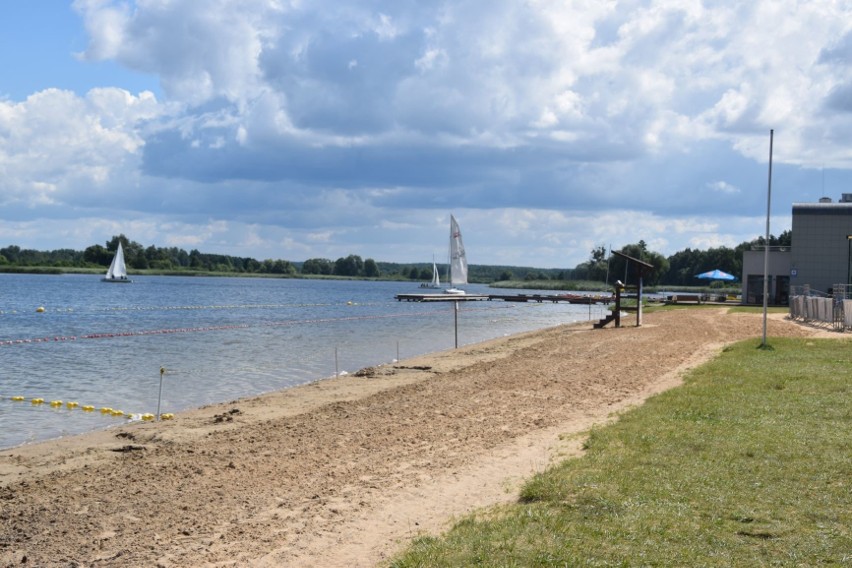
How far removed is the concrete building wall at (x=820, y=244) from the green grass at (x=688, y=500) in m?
42.6

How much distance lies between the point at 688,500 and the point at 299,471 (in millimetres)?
4778

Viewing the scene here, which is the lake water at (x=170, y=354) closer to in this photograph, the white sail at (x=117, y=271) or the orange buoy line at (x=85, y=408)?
the orange buoy line at (x=85, y=408)

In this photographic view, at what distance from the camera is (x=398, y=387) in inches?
747

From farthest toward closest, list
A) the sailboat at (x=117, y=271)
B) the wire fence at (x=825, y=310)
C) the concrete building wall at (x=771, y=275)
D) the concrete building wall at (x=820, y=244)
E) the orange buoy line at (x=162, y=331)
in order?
1. the sailboat at (x=117, y=271)
2. the concrete building wall at (x=771, y=275)
3. the concrete building wall at (x=820, y=244)
4. the orange buoy line at (x=162, y=331)
5. the wire fence at (x=825, y=310)

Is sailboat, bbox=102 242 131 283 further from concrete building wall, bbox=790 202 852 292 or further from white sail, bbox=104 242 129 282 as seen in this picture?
concrete building wall, bbox=790 202 852 292

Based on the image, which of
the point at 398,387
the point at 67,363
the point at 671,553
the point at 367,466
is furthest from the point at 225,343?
the point at 671,553

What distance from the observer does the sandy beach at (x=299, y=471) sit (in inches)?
293

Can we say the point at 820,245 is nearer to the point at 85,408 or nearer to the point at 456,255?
the point at 456,255

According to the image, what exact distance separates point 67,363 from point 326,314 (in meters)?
35.0

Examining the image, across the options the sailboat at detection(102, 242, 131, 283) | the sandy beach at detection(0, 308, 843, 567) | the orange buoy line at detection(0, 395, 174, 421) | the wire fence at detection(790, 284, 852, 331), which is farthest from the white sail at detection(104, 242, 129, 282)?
the sandy beach at detection(0, 308, 843, 567)

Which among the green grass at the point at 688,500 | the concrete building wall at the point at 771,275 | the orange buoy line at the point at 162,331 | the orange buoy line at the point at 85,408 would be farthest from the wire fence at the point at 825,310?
the orange buoy line at the point at 162,331

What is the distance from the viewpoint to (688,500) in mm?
7633

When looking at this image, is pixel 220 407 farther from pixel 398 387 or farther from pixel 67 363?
pixel 67 363

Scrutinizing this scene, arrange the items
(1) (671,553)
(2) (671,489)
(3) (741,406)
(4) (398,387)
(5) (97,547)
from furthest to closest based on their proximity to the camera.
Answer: (4) (398,387)
(3) (741,406)
(2) (671,489)
(5) (97,547)
(1) (671,553)
